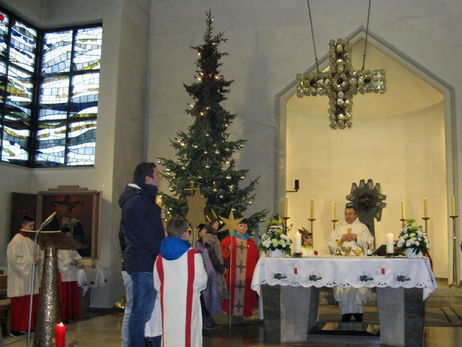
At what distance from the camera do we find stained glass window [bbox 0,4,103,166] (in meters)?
12.0

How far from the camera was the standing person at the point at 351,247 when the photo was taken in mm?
8082

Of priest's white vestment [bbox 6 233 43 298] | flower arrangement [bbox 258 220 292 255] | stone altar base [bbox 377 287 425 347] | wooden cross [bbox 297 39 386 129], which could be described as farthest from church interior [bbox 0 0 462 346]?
flower arrangement [bbox 258 220 292 255]

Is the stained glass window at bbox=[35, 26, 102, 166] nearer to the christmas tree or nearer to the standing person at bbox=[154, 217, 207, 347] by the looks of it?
the christmas tree

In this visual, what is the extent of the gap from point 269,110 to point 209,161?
315cm

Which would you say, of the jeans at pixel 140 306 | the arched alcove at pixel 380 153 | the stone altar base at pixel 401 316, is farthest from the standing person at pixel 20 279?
the arched alcove at pixel 380 153

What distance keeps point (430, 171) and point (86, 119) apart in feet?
→ 28.7

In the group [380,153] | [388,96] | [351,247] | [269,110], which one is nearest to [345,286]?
[351,247]

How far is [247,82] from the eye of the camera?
1271cm

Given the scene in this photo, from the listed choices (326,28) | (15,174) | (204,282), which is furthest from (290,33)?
(204,282)

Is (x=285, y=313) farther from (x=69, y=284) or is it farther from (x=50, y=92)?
(x=50, y=92)

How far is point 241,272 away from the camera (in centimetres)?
900

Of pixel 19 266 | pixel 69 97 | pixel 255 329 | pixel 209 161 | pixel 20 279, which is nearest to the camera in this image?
pixel 255 329

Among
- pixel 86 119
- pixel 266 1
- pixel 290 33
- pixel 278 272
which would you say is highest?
pixel 266 1

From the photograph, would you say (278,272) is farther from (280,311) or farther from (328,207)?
(328,207)
